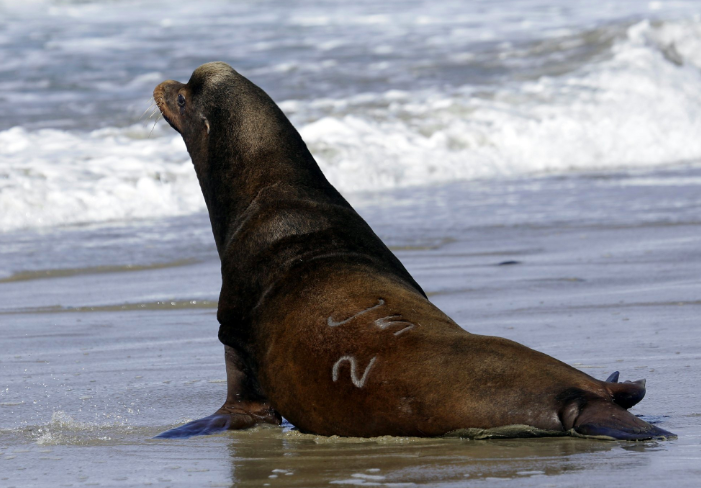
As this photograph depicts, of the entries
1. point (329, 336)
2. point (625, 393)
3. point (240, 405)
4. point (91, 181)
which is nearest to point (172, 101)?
point (240, 405)

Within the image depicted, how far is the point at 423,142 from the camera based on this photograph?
14250 millimetres

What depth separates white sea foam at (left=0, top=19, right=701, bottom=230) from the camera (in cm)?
1078

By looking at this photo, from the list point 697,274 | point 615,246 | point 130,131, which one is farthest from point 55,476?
point 130,131

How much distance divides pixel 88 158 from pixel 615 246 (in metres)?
6.33

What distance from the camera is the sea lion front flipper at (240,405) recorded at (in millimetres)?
3938

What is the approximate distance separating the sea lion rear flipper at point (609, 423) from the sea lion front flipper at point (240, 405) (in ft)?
4.07

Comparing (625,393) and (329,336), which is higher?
(329,336)

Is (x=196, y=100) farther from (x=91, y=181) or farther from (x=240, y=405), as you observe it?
(x=91, y=181)

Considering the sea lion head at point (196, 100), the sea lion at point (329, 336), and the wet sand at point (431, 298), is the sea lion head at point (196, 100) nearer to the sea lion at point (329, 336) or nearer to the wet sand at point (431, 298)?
the sea lion at point (329, 336)

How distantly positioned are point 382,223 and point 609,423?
636 cm

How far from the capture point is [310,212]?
4324 mm

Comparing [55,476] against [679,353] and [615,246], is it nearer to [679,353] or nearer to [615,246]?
[679,353]

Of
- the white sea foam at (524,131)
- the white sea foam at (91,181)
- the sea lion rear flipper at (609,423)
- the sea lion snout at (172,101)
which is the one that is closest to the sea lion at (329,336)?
the sea lion rear flipper at (609,423)

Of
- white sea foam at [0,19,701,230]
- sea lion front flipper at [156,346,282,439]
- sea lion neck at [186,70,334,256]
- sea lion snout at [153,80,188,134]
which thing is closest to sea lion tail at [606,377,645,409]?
sea lion front flipper at [156,346,282,439]
